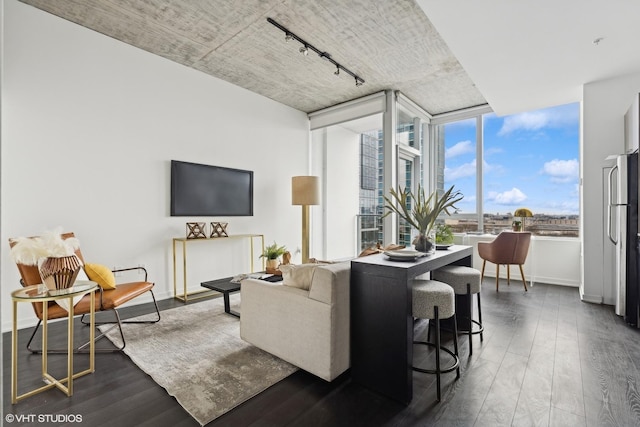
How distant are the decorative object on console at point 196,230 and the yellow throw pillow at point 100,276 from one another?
1.47 metres

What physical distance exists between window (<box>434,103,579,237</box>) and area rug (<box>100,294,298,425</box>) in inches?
180

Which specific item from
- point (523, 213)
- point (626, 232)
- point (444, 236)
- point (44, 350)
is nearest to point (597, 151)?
point (626, 232)

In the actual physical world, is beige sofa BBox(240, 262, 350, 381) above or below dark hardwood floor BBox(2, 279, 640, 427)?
above

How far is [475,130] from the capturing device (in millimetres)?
5961

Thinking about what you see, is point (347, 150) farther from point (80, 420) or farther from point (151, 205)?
point (80, 420)

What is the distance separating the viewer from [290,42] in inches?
155

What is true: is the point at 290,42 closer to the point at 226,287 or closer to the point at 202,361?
the point at 226,287

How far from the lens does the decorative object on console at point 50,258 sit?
84.4 inches

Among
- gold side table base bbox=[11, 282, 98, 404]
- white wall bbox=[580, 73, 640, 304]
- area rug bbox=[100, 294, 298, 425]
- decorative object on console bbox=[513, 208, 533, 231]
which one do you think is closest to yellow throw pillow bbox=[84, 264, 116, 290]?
area rug bbox=[100, 294, 298, 425]

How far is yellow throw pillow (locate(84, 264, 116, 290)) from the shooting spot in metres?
2.87

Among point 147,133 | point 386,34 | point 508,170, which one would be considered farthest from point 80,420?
point 508,170

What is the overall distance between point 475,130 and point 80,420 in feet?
20.8

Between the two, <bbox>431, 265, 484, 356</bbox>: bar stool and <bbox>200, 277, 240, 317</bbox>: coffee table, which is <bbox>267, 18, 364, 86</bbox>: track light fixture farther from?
<bbox>431, 265, 484, 356</bbox>: bar stool

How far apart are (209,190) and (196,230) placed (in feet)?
2.02
